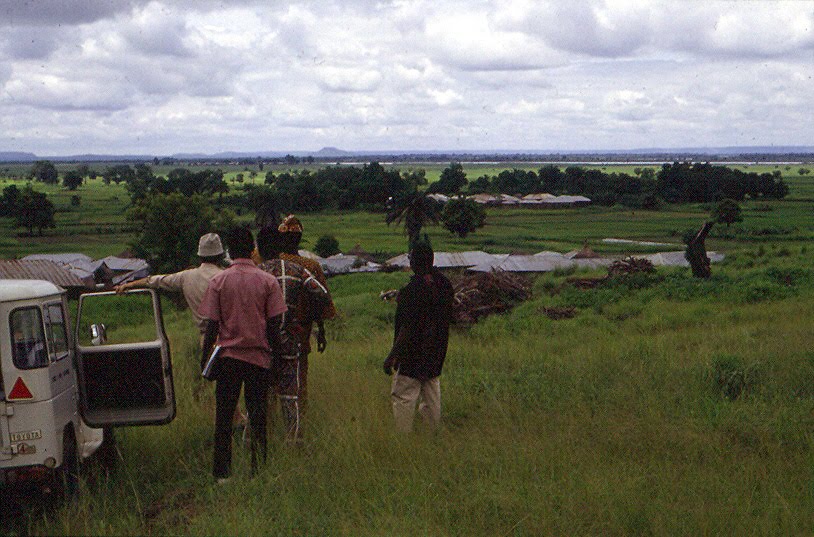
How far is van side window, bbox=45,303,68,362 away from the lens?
5.49m

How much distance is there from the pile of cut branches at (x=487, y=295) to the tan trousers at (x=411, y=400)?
13.1 meters

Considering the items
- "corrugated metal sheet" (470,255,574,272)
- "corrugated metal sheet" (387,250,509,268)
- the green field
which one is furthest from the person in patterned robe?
"corrugated metal sheet" (387,250,509,268)

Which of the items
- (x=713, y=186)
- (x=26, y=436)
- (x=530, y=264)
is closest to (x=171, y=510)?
(x=26, y=436)

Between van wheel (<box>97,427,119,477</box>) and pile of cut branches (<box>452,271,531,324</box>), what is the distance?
46.5 ft

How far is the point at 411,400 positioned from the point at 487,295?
51.9 ft

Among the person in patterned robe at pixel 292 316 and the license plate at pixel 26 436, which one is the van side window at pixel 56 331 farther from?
the person in patterned robe at pixel 292 316

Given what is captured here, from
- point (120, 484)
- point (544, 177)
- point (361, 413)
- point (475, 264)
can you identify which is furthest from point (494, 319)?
point (544, 177)

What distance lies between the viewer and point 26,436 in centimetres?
511

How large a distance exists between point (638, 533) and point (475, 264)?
161 feet

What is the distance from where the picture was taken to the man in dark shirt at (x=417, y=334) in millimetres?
6867

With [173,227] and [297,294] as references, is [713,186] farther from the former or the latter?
[297,294]

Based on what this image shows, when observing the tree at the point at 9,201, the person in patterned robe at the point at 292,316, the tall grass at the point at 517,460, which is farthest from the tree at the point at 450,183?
the person in patterned robe at the point at 292,316

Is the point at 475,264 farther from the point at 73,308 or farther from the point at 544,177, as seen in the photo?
the point at 544,177

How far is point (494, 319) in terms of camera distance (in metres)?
19.8
